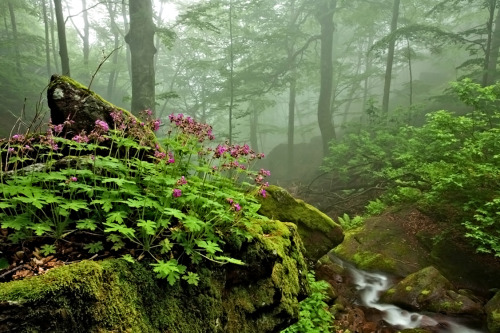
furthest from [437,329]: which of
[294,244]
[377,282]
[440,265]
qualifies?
[294,244]

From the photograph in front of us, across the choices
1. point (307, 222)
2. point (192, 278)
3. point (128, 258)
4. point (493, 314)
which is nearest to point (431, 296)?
point (493, 314)

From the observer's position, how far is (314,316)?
15.7 ft

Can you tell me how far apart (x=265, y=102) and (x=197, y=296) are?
2341 cm

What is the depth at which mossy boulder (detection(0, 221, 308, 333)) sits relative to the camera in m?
1.75

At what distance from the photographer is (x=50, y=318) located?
1760mm

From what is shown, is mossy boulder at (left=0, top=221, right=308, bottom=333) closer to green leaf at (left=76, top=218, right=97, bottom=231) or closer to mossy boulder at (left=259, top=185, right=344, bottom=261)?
green leaf at (left=76, top=218, right=97, bottom=231)

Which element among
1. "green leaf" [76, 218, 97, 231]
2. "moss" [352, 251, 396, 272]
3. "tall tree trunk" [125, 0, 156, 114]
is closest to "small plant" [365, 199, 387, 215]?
"moss" [352, 251, 396, 272]

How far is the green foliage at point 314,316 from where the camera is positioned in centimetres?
441

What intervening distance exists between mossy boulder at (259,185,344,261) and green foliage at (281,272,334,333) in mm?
1051

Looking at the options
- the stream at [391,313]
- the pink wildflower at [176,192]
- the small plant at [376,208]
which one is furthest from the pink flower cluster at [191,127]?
the small plant at [376,208]

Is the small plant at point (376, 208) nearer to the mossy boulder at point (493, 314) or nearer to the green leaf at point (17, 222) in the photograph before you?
the mossy boulder at point (493, 314)

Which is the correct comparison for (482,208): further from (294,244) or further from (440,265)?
(294,244)

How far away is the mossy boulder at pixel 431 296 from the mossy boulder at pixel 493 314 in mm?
243

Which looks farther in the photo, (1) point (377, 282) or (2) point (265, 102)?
(2) point (265, 102)
